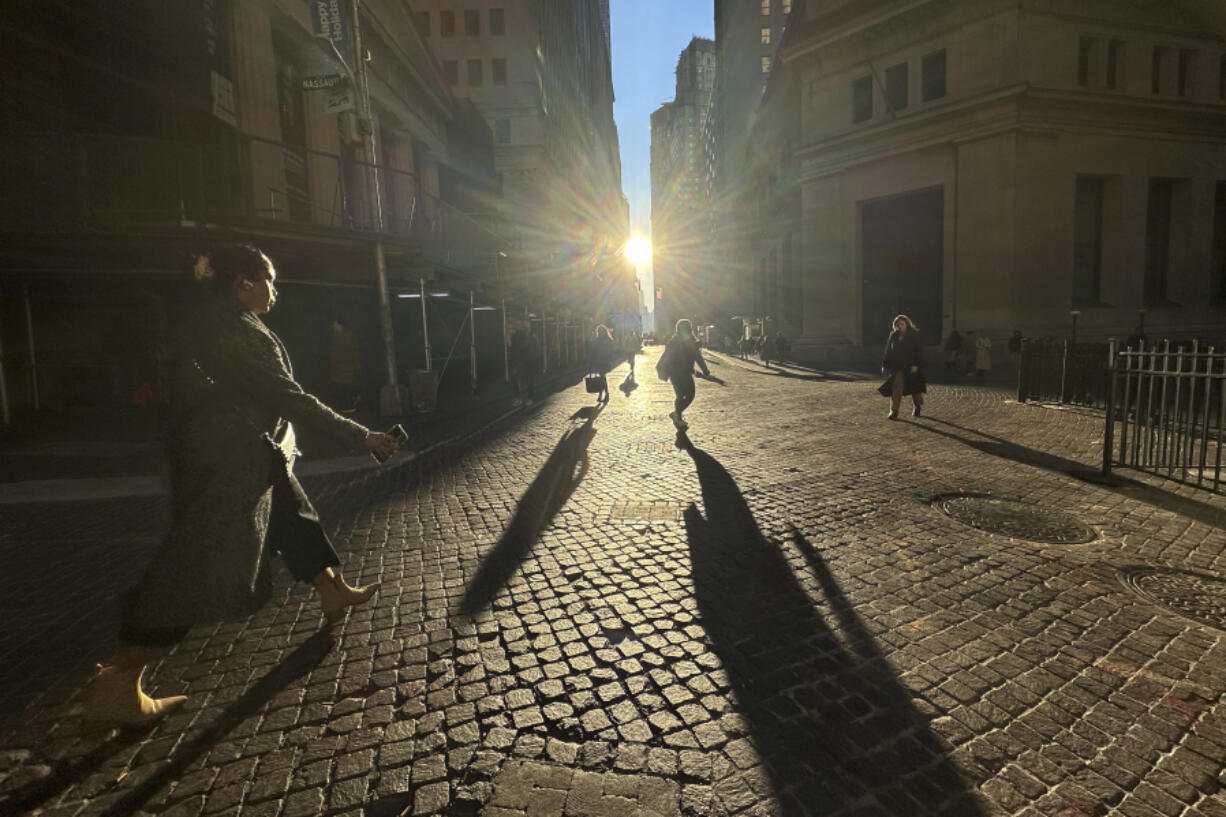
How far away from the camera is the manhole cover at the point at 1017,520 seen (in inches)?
181

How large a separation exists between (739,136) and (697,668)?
230 ft

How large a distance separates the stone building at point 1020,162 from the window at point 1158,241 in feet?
0.31

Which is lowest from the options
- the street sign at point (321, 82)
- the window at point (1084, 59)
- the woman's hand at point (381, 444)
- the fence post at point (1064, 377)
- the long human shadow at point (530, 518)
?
the long human shadow at point (530, 518)

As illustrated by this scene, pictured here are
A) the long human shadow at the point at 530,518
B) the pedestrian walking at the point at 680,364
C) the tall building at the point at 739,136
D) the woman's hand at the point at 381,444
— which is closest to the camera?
the woman's hand at the point at 381,444

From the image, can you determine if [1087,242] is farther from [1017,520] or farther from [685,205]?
[685,205]

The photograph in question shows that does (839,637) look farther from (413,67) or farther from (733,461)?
(413,67)

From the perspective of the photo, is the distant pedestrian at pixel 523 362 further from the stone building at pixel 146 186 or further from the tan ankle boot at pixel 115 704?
the tan ankle boot at pixel 115 704

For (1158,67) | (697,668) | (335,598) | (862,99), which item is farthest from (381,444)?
(1158,67)

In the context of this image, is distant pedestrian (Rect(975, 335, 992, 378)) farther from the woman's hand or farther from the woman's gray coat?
the woman's gray coat

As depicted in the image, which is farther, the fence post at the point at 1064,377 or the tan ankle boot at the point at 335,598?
the fence post at the point at 1064,377

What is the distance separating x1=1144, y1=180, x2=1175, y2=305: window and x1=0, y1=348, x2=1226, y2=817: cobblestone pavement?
31.5 m

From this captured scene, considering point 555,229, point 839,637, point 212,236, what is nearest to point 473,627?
point 839,637

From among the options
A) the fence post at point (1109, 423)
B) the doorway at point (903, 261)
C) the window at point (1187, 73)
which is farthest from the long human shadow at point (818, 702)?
the window at point (1187, 73)

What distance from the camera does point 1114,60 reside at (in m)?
26.1
